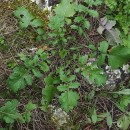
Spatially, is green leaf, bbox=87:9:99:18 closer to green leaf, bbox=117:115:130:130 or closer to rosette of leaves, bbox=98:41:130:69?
rosette of leaves, bbox=98:41:130:69

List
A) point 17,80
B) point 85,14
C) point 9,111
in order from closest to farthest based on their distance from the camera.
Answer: point 9,111
point 17,80
point 85,14

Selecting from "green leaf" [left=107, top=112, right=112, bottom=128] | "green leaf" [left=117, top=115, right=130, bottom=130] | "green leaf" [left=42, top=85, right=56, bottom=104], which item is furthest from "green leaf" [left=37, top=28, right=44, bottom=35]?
"green leaf" [left=117, top=115, right=130, bottom=130]

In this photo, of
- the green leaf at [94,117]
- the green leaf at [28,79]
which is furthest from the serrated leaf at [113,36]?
the green leaf at [28,79]

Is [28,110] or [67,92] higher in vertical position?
[67,92]

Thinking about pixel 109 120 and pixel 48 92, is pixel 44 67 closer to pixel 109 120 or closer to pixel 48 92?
pixel 48 92

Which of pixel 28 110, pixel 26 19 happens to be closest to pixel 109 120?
pixel 28 110
